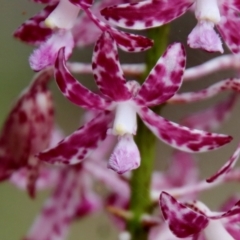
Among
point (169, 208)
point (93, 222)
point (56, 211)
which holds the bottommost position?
point (93, 222)

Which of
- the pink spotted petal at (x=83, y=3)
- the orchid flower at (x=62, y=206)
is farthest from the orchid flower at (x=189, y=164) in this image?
the pink spotted petal at (x=83, y=3)

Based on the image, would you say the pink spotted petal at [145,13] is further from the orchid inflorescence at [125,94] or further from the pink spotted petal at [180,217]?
the pink spotted petal at [180,217]

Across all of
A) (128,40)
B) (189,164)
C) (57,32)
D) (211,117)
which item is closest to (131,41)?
(128,40)

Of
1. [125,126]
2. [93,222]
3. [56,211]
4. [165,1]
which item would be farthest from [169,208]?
[93,222]

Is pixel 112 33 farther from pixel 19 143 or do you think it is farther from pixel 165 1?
pixel 19 143

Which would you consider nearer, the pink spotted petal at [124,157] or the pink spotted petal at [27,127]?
the pink spotted petal at [124,157]

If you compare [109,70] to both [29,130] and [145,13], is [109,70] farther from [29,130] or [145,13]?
[29,130]
